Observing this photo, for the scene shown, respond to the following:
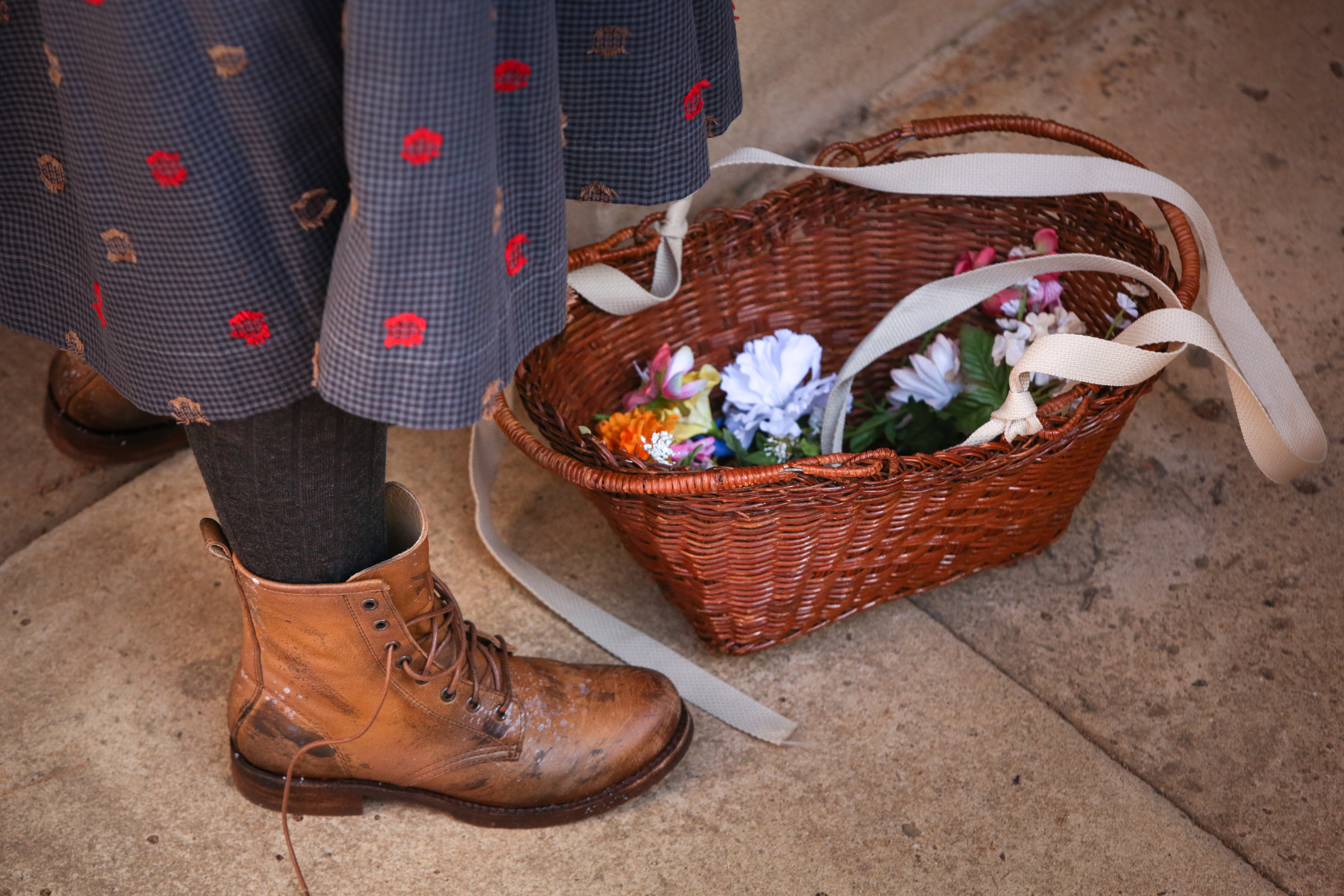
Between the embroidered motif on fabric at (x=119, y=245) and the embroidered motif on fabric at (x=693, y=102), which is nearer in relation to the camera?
the embroidered motif on fabric at (x=119, y=245)

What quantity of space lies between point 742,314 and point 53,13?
33.0 inches

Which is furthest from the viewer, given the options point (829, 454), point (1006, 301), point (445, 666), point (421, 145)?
point (1006, 301)

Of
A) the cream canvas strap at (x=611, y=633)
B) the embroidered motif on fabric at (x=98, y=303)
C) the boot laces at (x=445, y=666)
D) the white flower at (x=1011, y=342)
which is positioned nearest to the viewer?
the embroidered motif on fabric at (x=98, y=303)

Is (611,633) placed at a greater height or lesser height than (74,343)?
lesser

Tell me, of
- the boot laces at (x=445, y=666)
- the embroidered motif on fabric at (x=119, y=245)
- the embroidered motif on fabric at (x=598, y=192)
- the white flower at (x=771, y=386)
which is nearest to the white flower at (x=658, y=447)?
the white flower at (x=771, y=386)

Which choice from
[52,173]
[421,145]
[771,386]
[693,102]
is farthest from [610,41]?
[771,386]

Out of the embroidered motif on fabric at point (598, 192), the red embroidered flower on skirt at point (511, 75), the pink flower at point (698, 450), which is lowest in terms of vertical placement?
the pink flower at point (698, 450)

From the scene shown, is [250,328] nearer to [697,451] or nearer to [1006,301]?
[697,451]

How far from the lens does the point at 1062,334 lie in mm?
908

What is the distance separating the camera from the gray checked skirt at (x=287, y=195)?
1.52 ft

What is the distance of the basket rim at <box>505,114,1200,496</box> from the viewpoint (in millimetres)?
824

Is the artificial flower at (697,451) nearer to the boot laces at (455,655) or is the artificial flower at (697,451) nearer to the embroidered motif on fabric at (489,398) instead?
the boot laces at (455,655)

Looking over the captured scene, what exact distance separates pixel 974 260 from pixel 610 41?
70cm

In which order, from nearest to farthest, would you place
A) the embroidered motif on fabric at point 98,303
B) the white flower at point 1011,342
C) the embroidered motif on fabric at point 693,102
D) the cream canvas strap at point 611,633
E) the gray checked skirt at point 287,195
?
the gray checked skirt at point 287,195 → the embroidered motif on fabric at point 98,303 → the embroidered motif on fabric at point 693,102 → the cream canvas strap at point 611,633 → the white flower at point 1011,342
